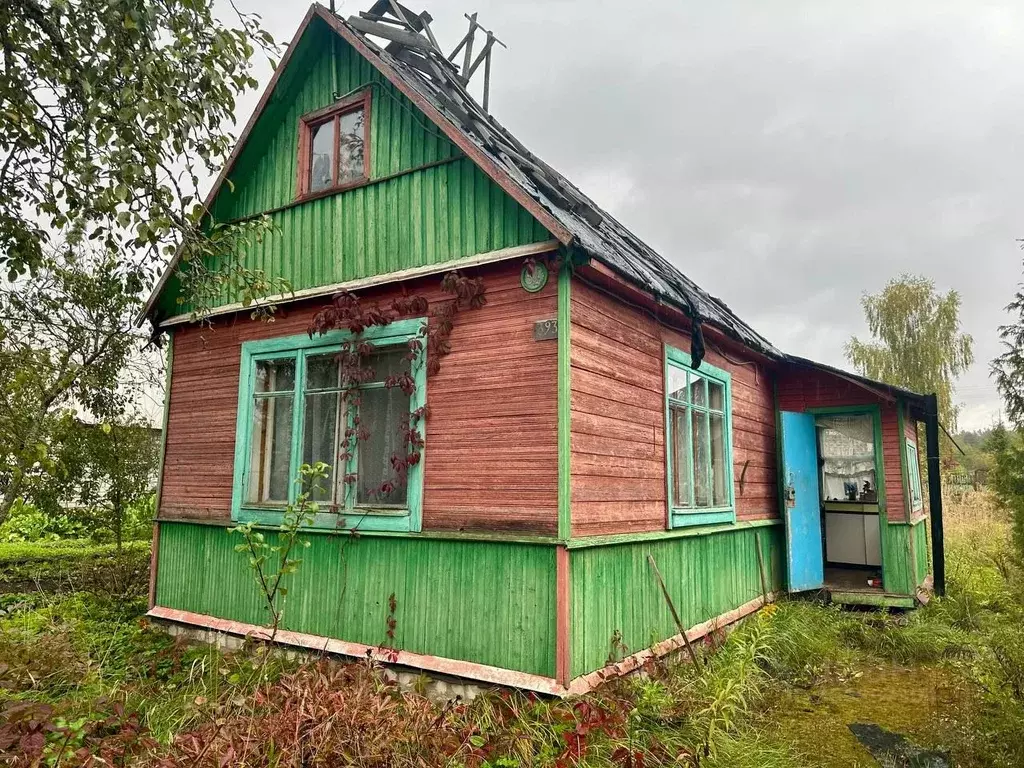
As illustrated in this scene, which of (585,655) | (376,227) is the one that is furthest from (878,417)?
(376,227)

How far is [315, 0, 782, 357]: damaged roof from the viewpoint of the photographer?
5520mm

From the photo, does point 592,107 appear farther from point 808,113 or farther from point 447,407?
point 447,407

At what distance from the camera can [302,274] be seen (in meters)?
6.94

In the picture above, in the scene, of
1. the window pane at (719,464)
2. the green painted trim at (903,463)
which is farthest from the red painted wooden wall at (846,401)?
the window pane at (719,464)

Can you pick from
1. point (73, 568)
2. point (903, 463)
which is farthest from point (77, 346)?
point (903, 463)

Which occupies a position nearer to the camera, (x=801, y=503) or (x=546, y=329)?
(x=546, y=329)

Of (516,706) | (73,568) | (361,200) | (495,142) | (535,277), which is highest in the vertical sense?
(495,142)

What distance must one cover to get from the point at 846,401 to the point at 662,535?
4.75 metres

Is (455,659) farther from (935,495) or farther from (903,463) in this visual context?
(935,495)

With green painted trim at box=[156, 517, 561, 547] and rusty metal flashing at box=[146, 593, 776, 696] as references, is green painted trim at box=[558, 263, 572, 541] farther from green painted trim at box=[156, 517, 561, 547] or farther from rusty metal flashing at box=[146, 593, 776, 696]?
rusty metal flashing at box=[146, 593, 776, 696]

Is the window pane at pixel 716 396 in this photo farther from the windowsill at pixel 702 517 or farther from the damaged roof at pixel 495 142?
the windowsill at pixel 702 517

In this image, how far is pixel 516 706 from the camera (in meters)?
4.86

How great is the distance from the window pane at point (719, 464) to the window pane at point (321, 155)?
4.94 metres

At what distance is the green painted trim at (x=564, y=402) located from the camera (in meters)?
4.99
